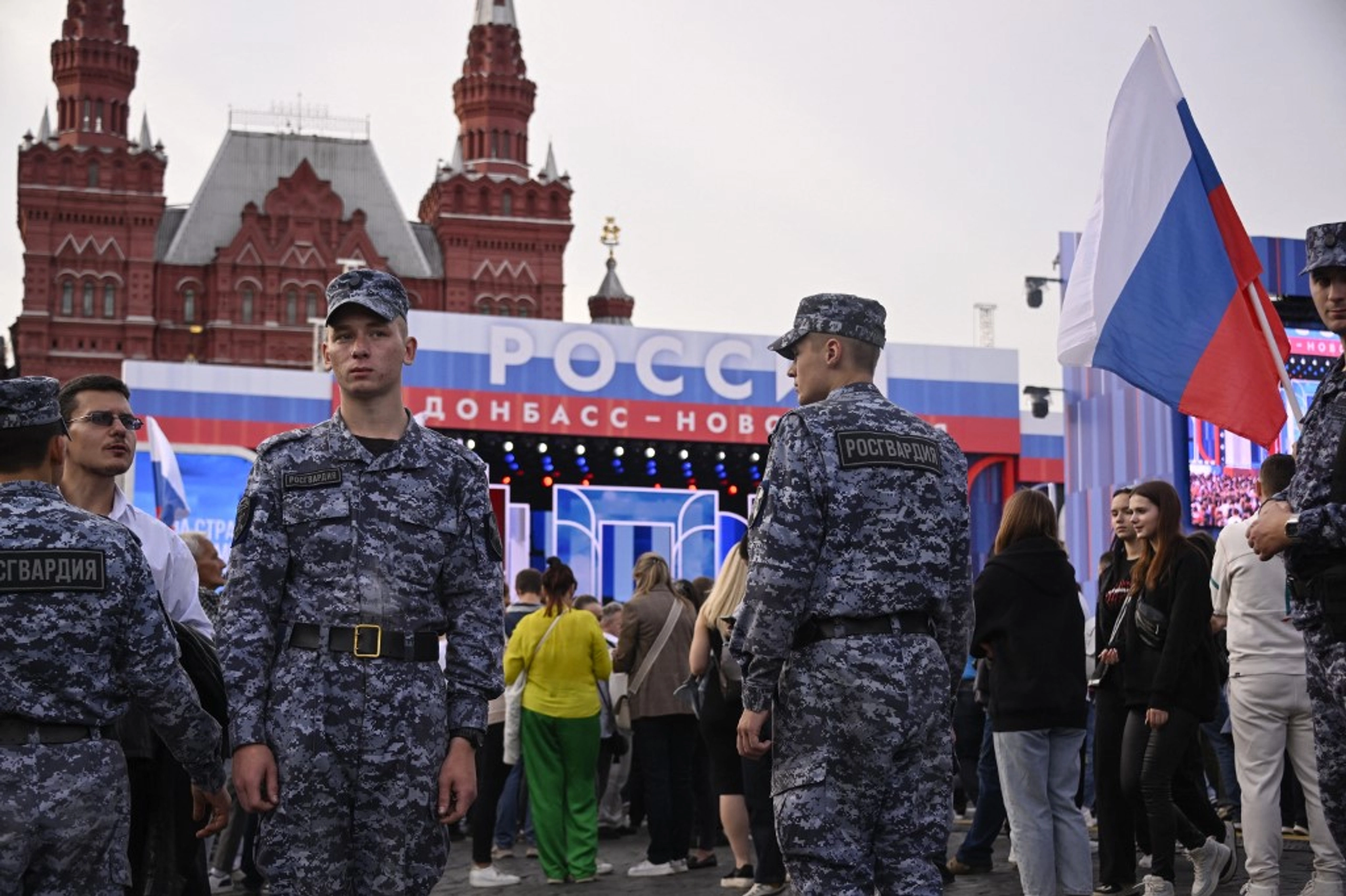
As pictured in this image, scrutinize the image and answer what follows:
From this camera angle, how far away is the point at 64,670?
3916 mm

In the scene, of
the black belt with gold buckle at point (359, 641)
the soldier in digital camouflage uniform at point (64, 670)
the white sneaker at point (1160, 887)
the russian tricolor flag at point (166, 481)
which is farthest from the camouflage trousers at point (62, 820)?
the russian tricolor flag at point (166, 481)

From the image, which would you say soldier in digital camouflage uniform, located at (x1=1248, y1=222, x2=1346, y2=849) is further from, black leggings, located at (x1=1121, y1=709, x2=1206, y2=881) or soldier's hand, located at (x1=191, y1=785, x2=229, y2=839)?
soldier's hand, located at (x1=191, y1=785, x2=229, y2=839)

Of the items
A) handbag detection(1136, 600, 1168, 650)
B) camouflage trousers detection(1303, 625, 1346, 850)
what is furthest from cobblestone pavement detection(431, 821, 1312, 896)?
camouflage trousers detection(1303, 625, 1346, 850)

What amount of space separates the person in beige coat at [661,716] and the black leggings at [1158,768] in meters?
3.36

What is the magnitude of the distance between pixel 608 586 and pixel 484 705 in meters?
23.8

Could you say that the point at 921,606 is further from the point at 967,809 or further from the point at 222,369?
the point at 222,369

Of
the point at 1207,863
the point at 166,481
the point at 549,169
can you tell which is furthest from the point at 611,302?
the point at 1207,863

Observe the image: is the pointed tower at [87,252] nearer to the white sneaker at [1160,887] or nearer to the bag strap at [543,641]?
the bag strap at [543,641]

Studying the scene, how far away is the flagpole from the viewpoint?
223 inches

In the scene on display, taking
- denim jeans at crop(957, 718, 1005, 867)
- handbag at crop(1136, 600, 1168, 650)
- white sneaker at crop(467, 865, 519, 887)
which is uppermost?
handbag at crop(1136, 600, 1168, 650)

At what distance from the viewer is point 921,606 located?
4.48 metres

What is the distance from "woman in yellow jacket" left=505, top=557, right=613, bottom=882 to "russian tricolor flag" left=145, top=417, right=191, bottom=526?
8.17 metres

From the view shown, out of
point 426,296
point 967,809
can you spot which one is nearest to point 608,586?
point 967,809

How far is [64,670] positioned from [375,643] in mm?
722
